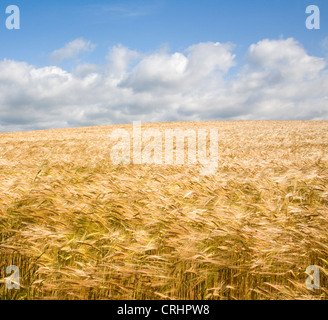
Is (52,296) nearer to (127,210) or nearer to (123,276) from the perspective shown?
(123,276)

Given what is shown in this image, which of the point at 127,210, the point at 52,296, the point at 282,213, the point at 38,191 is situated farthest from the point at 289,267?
the point at 38,191

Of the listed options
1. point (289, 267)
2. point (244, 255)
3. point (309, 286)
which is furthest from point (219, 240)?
point (309, 286)

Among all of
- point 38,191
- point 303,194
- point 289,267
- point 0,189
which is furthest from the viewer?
point 303,194

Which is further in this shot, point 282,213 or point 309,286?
point 282,213

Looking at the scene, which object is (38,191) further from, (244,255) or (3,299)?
(244,255)

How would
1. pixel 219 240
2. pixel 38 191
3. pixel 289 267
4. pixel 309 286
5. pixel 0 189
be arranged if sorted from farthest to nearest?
1. pixel 0 189
2. pixel 38 191
3. pixel 219 240
4. pixel 289 267
5. pixel 309 286

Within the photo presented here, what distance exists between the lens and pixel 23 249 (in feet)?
6.68

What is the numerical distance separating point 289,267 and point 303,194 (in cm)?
190

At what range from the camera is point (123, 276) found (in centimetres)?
179
